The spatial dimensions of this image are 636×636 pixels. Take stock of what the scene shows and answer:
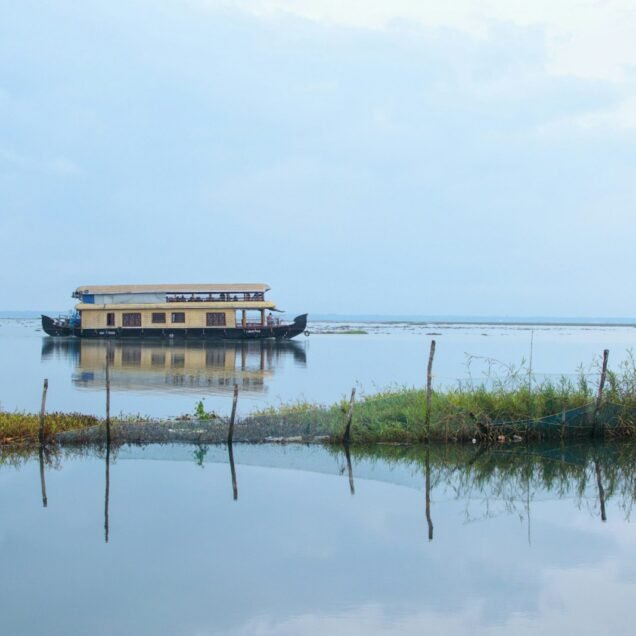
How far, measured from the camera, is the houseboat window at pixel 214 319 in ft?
146

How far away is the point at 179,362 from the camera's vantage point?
1347 inches

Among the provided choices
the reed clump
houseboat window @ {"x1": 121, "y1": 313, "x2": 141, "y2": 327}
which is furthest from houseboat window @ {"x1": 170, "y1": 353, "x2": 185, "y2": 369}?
the reed clump

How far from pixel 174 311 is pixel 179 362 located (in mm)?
11208

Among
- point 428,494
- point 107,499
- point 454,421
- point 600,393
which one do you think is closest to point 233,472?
point 107,499

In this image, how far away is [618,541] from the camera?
951cm

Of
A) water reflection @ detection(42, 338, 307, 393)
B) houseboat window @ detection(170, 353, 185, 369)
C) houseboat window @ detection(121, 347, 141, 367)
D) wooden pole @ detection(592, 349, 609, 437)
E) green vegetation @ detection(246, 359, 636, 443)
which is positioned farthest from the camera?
houseboat window @ detection(121, 347, 141, 367)

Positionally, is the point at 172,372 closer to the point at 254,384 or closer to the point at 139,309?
the point at 254,384

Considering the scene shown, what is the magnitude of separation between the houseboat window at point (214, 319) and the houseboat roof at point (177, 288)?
1.36m

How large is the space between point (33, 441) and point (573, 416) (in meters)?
9.51

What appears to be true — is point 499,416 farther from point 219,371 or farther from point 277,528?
point 219,371

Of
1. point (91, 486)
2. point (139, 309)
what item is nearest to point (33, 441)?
point (91, 486)

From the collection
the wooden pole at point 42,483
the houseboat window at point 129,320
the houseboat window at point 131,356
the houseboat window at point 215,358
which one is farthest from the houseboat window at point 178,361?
the wooden pole at point 42,483

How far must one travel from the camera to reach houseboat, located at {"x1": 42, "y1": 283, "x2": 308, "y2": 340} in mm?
44344

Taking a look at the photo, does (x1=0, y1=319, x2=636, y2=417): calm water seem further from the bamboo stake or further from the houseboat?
the bamboo stake
